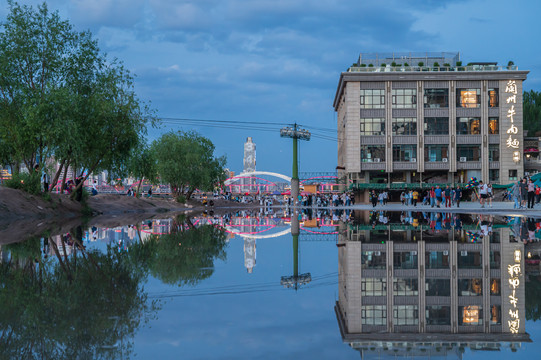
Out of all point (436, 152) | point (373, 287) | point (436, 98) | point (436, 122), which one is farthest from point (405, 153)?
point (373, 287)

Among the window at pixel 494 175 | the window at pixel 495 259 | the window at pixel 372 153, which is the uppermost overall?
the window at pixel 372 153

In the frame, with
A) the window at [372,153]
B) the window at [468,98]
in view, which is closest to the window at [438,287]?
the window at [372,153]

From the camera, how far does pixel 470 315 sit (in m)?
5.52

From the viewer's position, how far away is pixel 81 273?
8.73 meters

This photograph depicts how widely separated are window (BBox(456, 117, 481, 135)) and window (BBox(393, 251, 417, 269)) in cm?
6832

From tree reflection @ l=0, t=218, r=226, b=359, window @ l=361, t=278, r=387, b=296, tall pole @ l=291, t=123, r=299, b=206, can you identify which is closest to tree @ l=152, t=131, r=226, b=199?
tall pole @ l=291, t=123, r=299, b=206

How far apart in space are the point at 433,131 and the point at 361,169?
36.7 feet

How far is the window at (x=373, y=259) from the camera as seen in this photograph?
9624 mm

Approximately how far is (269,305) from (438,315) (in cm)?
189

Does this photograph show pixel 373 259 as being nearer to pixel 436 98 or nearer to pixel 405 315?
pixel 405 315

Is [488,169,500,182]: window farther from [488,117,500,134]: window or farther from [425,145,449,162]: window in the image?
[425,145,449,162]: window

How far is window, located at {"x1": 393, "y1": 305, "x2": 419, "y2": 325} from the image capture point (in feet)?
17.4

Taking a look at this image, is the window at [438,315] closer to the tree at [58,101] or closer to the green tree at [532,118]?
the tree at [58,101]

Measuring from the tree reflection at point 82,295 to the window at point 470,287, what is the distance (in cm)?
374
